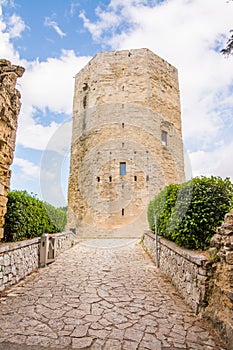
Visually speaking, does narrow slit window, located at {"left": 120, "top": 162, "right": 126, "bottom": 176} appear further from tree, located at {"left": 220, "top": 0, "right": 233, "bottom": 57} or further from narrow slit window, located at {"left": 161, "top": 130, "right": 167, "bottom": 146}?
tree, located at {"left": 220, "top": 0, "right": 233, "bottom": 57}

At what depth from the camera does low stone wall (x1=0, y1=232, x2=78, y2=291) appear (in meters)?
3.13

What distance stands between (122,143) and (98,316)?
12.2m

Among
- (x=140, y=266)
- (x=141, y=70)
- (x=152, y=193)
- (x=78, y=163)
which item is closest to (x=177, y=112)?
(x=141, y=70)

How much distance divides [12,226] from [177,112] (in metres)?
15.5

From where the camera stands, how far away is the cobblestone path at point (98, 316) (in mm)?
1864

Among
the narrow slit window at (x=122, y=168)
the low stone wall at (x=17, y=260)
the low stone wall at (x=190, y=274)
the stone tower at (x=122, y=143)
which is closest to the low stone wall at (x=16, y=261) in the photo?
the low stone wall at (x=17, y=260)

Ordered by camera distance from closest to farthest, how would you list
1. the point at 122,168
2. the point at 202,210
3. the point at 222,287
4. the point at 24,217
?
the point at 222,287, the point at 202,210, the point at 24,217, the point at 122,168

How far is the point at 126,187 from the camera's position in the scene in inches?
538

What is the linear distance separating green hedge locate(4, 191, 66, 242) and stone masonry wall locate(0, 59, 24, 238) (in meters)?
0.36

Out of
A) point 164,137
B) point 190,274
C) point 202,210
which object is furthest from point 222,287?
point 164,137

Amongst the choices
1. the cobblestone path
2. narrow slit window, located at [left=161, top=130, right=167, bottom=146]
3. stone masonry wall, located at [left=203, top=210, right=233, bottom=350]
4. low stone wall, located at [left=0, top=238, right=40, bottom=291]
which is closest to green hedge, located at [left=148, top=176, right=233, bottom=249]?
stone masonry wall, located at [left=203, top=210, right=233, bottom=350]

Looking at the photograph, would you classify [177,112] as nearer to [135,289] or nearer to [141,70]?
[141,70]

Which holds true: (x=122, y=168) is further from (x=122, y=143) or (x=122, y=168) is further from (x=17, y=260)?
(x=17, y=260)

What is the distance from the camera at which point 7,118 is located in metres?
3.46
